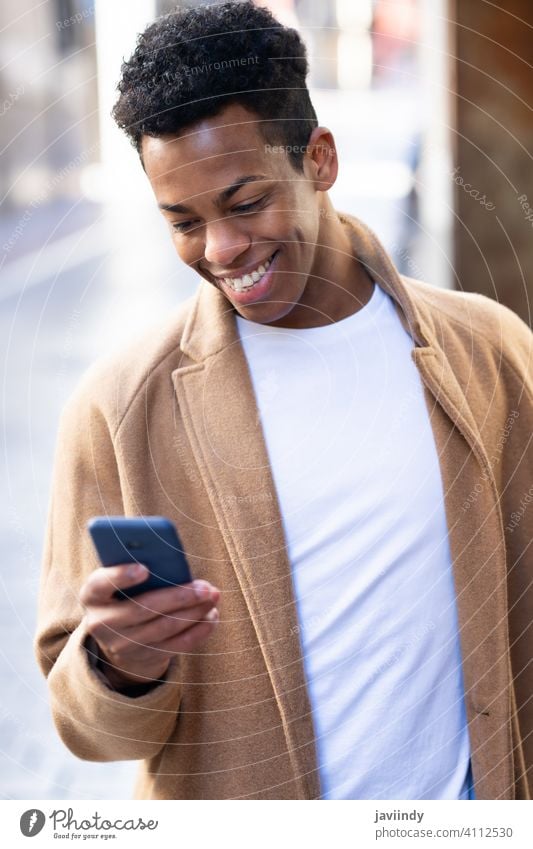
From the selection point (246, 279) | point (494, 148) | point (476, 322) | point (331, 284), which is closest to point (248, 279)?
A: point (246, 279)

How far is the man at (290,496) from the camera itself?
838 mm

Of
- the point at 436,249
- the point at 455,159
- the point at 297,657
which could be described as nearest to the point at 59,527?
the point at 297,657

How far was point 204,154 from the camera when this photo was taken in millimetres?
801

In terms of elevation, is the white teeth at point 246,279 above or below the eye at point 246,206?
below

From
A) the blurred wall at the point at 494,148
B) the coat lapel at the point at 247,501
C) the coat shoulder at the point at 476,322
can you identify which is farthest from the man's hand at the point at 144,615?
the blurred wall at the point at 494,148

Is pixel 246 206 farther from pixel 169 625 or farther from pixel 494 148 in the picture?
pixel 494 148

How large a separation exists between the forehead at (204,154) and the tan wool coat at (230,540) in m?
0.12

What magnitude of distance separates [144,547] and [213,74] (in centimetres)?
35

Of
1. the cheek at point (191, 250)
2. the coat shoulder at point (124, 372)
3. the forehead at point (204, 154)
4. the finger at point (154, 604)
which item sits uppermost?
the forehead at point (204, 154)

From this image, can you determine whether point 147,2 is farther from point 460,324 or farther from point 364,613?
point 364,613

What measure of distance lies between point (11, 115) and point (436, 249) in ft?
12.1

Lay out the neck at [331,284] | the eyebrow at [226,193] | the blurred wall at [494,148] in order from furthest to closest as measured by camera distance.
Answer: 1. the blurred wall at [494,148]
2. the neck at [331,284]
3. the eyebrow at [226,193]

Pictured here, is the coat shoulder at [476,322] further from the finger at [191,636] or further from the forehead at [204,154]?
the finger at [191,636]

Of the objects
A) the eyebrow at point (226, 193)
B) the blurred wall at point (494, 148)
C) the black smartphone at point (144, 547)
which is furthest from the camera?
the blurred wall at point (494, 148)
